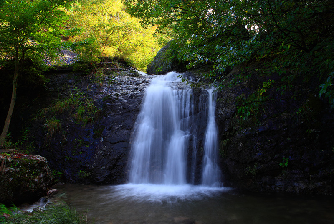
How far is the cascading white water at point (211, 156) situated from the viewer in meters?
6.60

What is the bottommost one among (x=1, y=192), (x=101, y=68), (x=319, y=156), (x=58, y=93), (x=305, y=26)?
(x=1, y=192)

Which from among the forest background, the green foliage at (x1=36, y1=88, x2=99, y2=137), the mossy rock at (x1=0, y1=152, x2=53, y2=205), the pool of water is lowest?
the pool of water

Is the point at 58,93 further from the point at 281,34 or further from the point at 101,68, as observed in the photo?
the point at 281,34

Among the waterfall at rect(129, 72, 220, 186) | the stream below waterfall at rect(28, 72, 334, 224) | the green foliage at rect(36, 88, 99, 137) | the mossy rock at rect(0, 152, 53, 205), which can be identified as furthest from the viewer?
the green foliage at rect(36, 88, 99, 137)

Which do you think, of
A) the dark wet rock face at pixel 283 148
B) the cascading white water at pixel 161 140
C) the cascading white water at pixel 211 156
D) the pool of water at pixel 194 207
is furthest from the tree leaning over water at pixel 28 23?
the dark wet rock face at pixel 283 148

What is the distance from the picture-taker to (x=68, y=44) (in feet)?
25.3

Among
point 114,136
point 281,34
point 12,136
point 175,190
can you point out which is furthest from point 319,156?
point 12,136

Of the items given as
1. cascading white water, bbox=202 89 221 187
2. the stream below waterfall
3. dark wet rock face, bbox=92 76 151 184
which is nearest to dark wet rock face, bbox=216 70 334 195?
cascading white water, bbox=202 89 221 187

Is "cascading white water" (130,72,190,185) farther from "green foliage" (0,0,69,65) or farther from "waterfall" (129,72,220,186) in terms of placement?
"green foliage" (0,0,69,65)

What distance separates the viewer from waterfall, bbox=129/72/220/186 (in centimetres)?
695

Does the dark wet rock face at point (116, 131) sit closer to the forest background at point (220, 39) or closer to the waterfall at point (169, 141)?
the waterfall at point (169, 141)

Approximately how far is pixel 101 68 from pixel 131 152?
5.82m

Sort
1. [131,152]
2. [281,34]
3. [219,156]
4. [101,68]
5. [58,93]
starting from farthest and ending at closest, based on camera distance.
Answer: [101,68], [58,93], [131,152], [219,156], [281,34]

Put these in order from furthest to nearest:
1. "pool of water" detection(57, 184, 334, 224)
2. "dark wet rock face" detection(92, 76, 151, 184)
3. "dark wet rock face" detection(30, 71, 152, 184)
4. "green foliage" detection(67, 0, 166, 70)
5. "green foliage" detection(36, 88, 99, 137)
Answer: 1. "green foliage" detection(67, 0, 166, 70)
2. "green foliage" detection(36, 88, 99, 137)
3. "dark wet rock face" detection(30, 71, 152, 184)
4. "dark wet rock face" detection(92, 76, 151, 184)
5. "pool of water" detection(57, 184, 334, 224)
